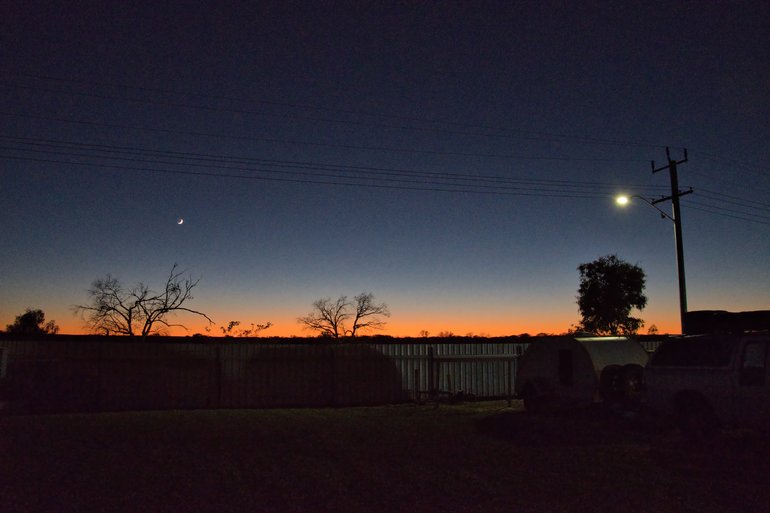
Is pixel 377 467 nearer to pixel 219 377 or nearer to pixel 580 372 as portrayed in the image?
pixel 580 372

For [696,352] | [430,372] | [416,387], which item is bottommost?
[416,387]

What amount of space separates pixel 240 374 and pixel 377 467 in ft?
38.2

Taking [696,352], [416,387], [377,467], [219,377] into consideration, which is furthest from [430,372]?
[377,467]

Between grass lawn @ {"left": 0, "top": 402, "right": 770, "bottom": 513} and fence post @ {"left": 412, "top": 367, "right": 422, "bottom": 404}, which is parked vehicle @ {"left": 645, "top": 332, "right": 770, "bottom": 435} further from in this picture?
fence post @ {"left": 412, "top": 367, "right": 422, "bottom": 404}

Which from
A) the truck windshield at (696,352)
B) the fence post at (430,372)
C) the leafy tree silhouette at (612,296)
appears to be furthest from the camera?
the leafy tree silhouette at (612,296)

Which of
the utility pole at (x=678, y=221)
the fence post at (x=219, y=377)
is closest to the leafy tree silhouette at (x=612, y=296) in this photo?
the utility pole at (x=678, y=221)

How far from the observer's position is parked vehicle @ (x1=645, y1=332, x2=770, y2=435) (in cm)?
1077

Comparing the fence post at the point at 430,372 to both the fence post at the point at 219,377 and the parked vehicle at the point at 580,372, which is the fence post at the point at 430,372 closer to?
the parked vehicle at the point at 580,372

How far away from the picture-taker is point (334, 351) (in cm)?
2167

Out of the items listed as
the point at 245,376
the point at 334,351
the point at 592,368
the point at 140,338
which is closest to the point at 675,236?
the point at 592,368

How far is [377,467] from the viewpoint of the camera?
981cm

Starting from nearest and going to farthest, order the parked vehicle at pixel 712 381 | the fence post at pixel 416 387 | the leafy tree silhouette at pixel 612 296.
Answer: the parked vehicle at pixel 712 381 → the fence post at pixel 416 387 → the leafy tree silhouette at pixel 612 296

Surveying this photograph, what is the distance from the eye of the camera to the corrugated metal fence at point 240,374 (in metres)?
18.8

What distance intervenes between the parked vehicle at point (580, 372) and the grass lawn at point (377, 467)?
0.88 metres
